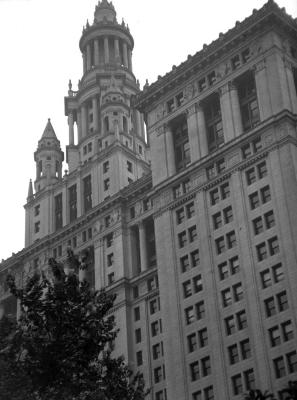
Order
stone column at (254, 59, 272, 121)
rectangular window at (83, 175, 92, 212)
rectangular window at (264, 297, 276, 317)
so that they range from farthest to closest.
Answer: rectangular window at (83, 175, 92, 212) < stone column at (254, 59, 272, 121) < rectangular window at (264, 297, 276, 317)

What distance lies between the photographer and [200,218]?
3957 inches

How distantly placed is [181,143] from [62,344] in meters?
58.0

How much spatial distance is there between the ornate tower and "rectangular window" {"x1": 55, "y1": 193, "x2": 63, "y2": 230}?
571cm

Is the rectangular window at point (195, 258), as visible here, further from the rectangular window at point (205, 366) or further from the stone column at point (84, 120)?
the stone column at point (84, 120)

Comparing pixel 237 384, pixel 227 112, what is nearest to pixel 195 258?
pixel 237 384

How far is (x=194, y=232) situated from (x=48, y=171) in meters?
42.9

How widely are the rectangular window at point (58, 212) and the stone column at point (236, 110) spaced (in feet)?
119

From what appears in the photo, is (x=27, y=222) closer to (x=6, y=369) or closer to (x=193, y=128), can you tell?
(x=193, y=128)

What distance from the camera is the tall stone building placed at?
89.9 m

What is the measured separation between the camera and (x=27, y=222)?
133m

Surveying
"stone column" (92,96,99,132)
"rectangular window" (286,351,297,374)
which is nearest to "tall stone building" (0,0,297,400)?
"rectangular window" (286,351,297,374)

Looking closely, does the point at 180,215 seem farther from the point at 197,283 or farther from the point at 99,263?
the point at 99,263

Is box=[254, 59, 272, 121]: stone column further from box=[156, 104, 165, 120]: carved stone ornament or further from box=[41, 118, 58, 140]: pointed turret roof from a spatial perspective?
box=[41, 118, 58, 140]: pointed turret roof

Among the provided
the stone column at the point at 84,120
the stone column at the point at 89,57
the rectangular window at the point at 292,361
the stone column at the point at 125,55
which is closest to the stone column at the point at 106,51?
the stone column at the point at 89,57
